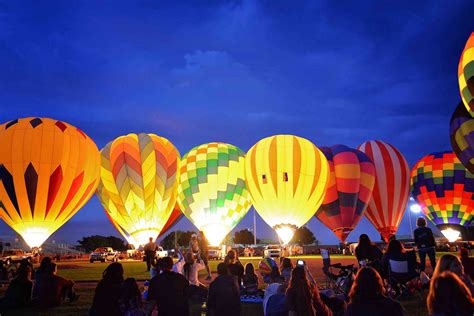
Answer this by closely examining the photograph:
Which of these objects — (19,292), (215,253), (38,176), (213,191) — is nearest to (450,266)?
(19,292)

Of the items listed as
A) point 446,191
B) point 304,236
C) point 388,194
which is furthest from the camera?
point 304,236

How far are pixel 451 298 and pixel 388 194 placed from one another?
24488 mm

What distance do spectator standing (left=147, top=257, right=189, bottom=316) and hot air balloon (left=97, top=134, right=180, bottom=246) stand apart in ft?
63.1

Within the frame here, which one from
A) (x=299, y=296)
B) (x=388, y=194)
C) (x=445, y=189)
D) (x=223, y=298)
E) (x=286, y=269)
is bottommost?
(x=223, y=298)

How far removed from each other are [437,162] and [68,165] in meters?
22.9

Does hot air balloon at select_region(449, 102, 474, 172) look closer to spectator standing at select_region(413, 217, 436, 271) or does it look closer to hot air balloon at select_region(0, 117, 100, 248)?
spectator standing at select_region(413, 217, 436, 271)

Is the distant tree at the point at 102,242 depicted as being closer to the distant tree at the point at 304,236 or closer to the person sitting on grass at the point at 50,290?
the distant tree at the point at 304,236

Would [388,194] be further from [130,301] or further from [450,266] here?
[130,301]

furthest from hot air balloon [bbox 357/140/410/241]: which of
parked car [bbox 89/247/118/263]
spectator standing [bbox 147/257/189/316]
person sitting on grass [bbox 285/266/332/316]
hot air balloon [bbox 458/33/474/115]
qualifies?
spectator standing [bbox 147/257/189/316]

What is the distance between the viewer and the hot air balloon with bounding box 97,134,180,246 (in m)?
23.7

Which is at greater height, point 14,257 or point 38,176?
point 38,176

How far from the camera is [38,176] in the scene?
1822 cm

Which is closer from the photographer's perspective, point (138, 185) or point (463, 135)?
point (463, 135)

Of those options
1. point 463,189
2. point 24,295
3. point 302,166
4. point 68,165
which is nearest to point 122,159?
point 68,165
